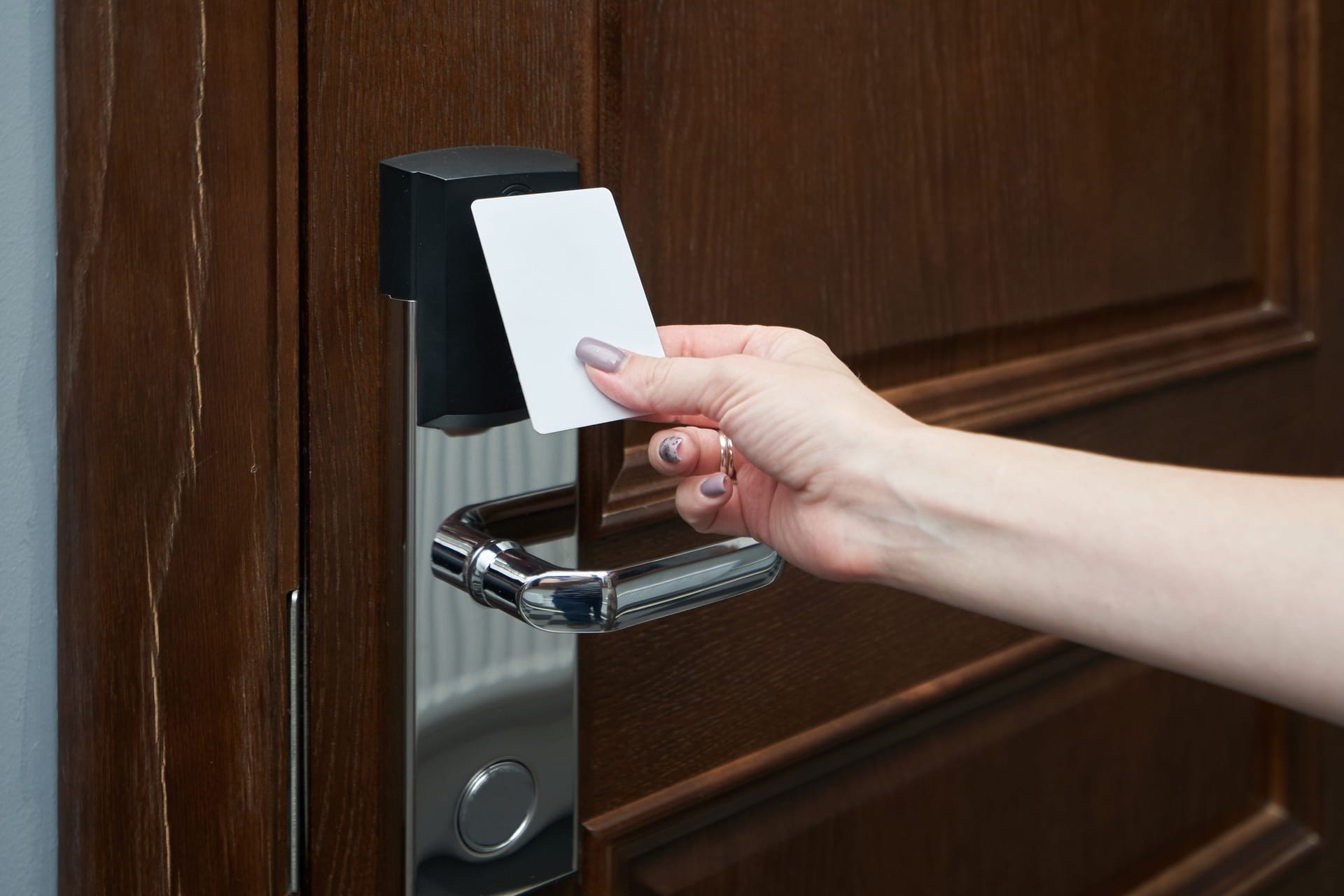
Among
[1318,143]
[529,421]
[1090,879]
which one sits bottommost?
[1090,879]

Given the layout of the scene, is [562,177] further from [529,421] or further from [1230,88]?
[1230,88]

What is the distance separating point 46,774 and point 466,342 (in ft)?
0.67

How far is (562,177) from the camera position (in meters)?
0.42

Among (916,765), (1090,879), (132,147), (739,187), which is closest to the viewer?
(132,147)

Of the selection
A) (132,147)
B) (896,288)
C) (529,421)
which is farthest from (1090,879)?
(132,147)

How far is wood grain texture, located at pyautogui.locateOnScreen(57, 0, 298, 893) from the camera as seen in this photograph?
0.38m

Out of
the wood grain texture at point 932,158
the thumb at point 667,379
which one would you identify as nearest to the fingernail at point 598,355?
the thumb at point 667,379

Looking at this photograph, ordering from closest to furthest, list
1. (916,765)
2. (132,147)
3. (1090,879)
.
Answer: (132,147) → (916,765) → (1090,879)

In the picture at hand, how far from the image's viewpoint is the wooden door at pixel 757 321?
1.30 feet

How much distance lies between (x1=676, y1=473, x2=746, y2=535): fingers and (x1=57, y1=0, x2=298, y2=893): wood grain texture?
0.15 meters

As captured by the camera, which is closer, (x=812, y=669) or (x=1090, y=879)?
(x=812, y=669)

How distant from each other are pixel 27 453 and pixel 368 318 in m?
0.12

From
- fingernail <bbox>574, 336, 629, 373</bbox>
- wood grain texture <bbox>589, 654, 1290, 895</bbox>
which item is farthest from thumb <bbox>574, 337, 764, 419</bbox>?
wood grain texture <bbox>589, 654, 1290, 895</bbox>

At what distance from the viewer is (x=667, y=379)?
0.41 meters
